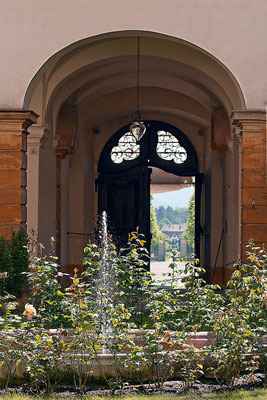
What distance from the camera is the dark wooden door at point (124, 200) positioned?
18562 millimetres

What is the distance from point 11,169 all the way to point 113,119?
8880 millimetres

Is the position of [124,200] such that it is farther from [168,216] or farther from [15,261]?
[168,216]

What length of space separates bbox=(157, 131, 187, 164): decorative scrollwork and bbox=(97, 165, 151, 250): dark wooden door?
27.8 inches

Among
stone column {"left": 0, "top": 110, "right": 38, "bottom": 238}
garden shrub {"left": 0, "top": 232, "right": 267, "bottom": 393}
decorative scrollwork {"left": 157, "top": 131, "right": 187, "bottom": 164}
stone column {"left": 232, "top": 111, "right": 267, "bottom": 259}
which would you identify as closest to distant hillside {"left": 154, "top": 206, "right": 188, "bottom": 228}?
decorative scrollwork {"left": 157, "top": 131, "right": 187, "bottom": 164}

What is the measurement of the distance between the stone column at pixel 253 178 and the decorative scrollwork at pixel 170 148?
864 cm

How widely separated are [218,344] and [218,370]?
0.76 feet

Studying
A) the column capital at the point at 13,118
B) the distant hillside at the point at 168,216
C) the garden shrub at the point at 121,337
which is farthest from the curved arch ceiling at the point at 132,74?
the distant hillside at the point at 168,216

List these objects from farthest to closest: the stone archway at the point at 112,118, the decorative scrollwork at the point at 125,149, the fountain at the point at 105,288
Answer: the decorative scrollwork at the point at 125,149
the stone archway at the point at 112,118
the fountain at the point at 105,288

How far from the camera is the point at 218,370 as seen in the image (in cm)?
647

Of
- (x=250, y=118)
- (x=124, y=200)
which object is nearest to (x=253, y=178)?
(x=250, y=118)

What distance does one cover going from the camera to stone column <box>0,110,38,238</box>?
10.2 meters

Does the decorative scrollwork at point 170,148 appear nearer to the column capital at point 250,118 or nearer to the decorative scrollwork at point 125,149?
the decorative scrollwork at point 125,149

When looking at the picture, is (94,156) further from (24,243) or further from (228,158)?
(24,243)

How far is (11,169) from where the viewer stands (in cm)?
1028
